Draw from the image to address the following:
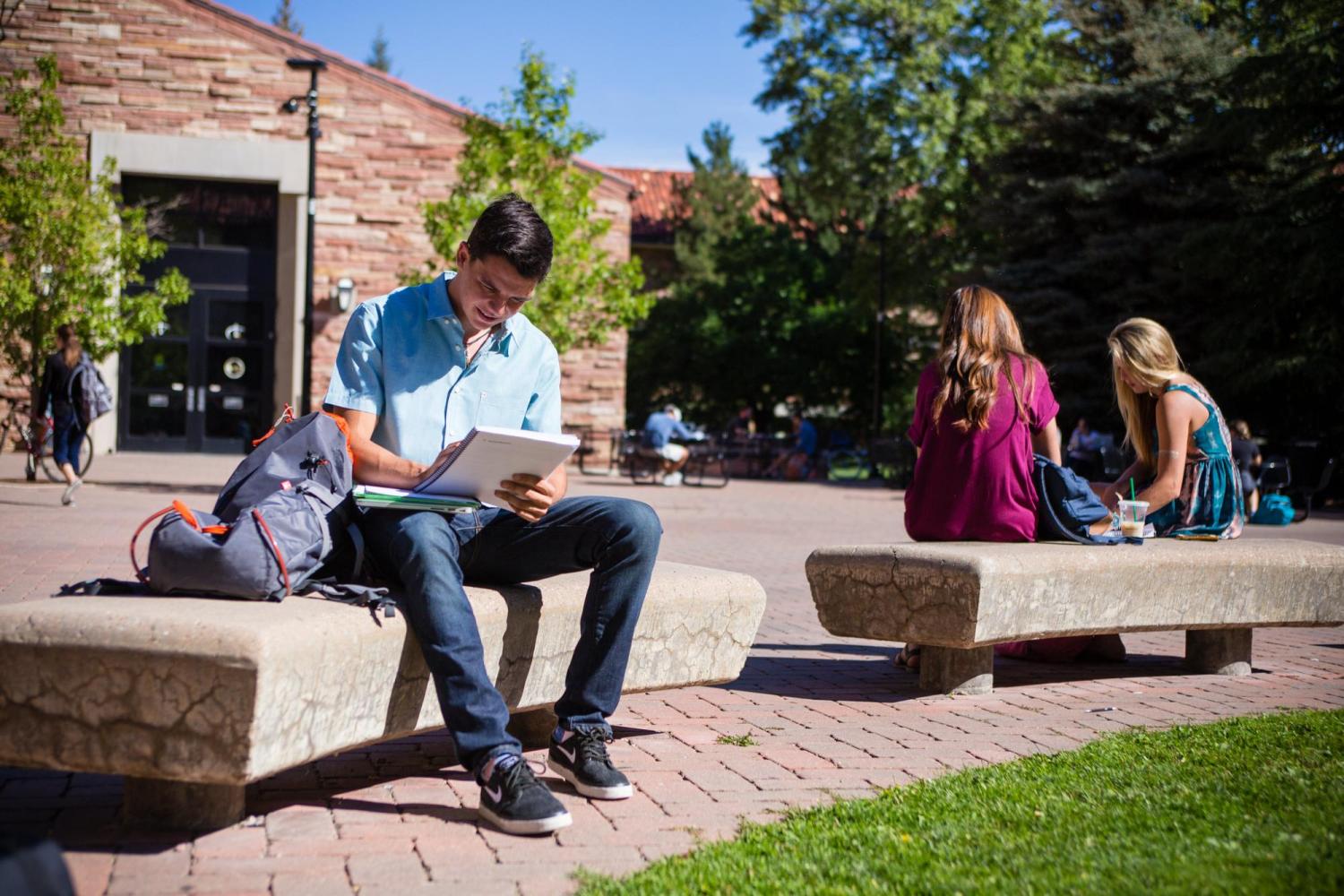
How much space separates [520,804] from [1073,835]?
56.7 inches

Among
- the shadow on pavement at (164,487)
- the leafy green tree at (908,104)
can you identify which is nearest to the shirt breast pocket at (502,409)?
the shadow on pavement at (164,487)

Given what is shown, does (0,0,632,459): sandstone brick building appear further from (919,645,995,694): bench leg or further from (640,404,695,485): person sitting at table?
(919,645,995,694): bench leg

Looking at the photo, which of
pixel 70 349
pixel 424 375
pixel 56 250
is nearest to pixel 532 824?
pixel 424 375

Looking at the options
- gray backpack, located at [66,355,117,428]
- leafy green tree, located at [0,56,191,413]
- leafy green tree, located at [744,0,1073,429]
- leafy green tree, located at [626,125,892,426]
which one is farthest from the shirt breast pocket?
leafy green tree, located at [626,125,892,426]

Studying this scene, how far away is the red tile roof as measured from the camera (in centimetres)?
5441

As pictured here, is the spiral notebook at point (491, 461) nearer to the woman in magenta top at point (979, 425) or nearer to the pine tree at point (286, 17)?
the woman in magenta top at point (979, 425)

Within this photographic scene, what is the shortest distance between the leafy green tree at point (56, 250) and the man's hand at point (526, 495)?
15.3 metres

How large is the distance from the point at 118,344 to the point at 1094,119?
19175mm

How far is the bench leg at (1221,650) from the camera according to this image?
6.33 m

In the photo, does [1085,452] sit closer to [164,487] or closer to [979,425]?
[164,487]

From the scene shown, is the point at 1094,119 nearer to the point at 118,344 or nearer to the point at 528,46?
the point at 528,46

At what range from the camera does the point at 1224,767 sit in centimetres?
417

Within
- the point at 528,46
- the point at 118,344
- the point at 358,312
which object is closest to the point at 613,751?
the point at 358,312

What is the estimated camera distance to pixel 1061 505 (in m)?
6.02
